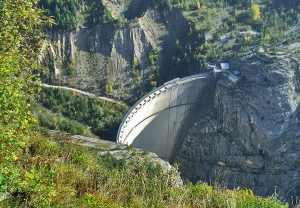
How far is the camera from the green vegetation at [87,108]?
32750 mm

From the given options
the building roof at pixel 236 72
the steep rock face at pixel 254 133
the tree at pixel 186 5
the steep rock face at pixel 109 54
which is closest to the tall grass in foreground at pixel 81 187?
the steep rock face at pixel 254 133

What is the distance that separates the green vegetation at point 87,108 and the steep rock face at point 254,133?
709 centimetres

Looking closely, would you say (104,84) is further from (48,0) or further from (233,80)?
(233,80)

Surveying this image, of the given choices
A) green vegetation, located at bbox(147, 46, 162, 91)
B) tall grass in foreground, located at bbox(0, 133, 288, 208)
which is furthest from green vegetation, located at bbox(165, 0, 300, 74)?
tall grass in foreground, located at bbox(0, 133, 288, 208)

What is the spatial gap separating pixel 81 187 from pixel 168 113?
2530cm

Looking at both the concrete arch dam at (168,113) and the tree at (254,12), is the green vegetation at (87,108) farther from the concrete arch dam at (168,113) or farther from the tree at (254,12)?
the tree at (254,12)

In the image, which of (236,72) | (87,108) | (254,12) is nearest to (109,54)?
(87,108)

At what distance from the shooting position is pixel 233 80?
32469mm

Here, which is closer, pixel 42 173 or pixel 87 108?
pixel 42 173

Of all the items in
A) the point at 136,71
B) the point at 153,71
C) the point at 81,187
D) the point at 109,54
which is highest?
the point at 109,54

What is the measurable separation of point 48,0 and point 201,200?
3103 centimetres

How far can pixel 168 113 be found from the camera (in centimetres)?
3328

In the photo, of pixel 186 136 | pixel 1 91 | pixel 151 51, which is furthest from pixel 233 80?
pixel 1 91

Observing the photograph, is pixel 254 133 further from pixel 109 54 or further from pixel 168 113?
pixel 109 54
